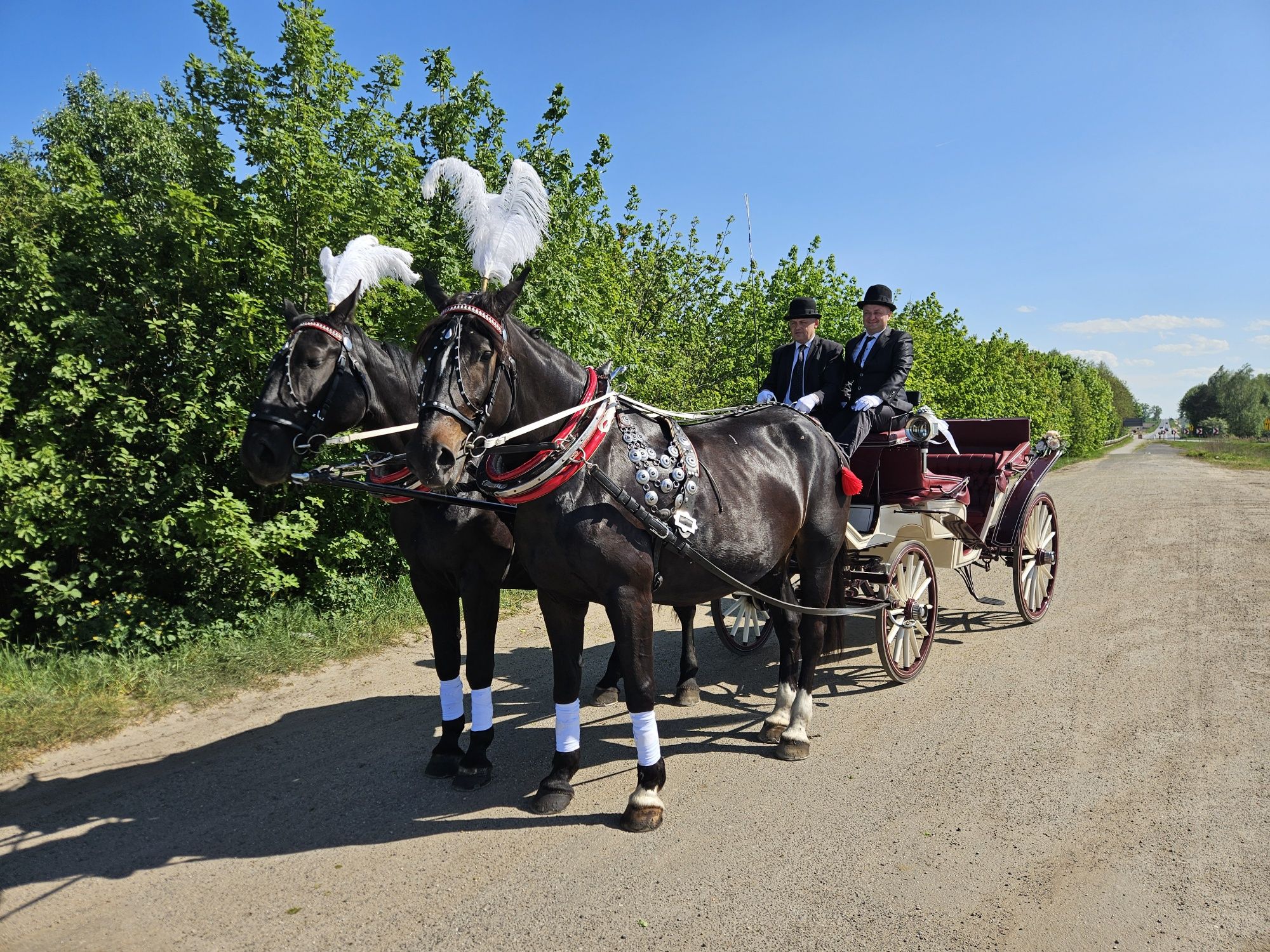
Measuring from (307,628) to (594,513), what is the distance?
449 centimetres

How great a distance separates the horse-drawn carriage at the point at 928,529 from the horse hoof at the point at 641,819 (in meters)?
1.92

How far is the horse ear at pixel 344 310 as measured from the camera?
159 inches

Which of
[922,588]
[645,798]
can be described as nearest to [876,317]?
[922,588]

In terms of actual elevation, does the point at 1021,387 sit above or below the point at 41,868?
above

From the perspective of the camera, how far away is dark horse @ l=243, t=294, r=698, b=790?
3842 mm

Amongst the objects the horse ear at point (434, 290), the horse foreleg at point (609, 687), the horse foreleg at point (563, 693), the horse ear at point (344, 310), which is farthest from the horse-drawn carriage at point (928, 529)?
Answer: the horse ear at point (344, 310)

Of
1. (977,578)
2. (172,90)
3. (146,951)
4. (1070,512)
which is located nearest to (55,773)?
(146,951)

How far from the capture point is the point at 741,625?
6715 mm

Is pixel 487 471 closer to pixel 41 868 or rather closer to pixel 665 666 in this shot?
pixel 41 868

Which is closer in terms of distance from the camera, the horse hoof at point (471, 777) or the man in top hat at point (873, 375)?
the horse hoof at point (471, 777)

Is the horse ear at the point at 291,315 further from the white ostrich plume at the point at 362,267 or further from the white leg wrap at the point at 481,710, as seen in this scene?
the white leg wrap at the point at 481,710

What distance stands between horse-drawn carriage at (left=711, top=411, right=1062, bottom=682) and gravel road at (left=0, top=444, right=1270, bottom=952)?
477 mm

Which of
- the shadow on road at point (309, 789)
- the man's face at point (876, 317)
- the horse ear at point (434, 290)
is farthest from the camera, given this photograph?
the man's face at point (876, 317)

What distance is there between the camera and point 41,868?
343 cm
